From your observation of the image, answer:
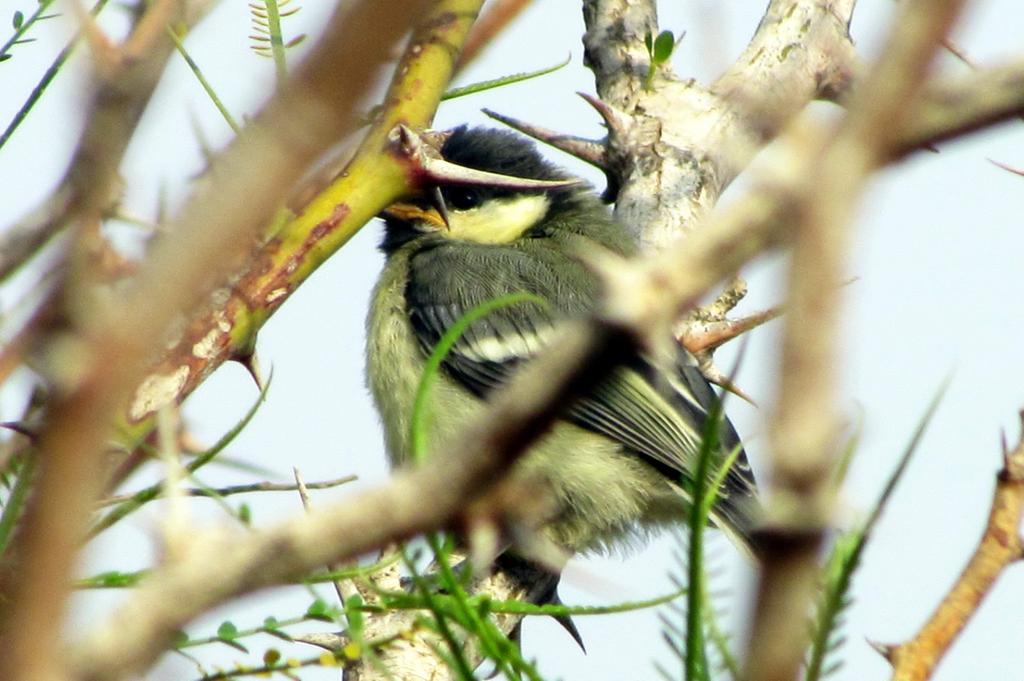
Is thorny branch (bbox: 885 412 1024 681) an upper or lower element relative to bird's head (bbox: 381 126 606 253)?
lower

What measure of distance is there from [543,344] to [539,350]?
0.61ft

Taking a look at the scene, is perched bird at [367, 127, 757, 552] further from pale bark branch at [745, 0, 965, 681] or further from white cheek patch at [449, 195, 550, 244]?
pale bark branch at [745, 0, 965, 681]

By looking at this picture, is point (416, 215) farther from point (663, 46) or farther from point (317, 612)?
point (317, 612)

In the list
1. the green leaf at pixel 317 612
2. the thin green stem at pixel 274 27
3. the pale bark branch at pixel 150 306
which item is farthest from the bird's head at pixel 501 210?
the pale bark branch at pixel 150 306

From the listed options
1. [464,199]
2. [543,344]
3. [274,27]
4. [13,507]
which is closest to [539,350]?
[543,344]

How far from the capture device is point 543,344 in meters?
4.89

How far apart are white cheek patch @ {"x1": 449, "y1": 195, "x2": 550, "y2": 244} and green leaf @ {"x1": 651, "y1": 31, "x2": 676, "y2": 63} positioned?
1.50 meters

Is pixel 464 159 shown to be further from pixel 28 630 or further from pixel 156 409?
pixel 28 630

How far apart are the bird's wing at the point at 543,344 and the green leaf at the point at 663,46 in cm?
80

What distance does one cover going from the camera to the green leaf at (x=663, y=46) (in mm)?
4055

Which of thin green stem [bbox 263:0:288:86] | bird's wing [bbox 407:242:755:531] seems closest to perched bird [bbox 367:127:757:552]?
bird's wing [bbox 407:242:755:531]

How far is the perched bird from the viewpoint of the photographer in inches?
182

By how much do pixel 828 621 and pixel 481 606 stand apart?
0.60m

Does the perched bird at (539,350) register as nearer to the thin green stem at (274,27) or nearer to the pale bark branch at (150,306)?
the thin green stem at (274,27)
